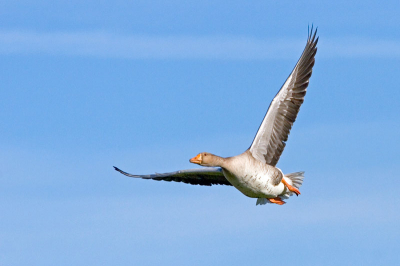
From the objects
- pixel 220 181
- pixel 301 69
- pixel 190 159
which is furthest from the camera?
pixel 220 181

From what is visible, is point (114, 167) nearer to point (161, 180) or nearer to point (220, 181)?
point (161, 180)

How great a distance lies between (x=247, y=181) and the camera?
17.5 metres

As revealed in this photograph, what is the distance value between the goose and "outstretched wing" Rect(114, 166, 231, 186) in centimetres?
186

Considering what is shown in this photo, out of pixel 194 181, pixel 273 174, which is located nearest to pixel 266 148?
pixel 273 174

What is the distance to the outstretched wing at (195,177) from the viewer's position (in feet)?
66.5

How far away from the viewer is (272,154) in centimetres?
1850

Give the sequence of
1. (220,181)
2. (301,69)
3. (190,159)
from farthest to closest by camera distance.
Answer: (220,181), (301,69), (190,159)

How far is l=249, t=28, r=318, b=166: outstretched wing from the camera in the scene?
1809 centimetres

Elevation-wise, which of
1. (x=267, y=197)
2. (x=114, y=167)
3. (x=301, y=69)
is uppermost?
(x=301, y=69)

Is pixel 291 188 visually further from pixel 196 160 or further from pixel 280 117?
pixel 196 160

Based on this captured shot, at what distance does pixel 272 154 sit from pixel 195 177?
10.9 ft

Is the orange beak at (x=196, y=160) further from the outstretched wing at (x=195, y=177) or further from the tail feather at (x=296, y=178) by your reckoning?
the tail feather at (x=296, y=178)

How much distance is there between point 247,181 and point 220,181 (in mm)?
3383

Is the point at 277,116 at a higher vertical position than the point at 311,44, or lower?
lower
